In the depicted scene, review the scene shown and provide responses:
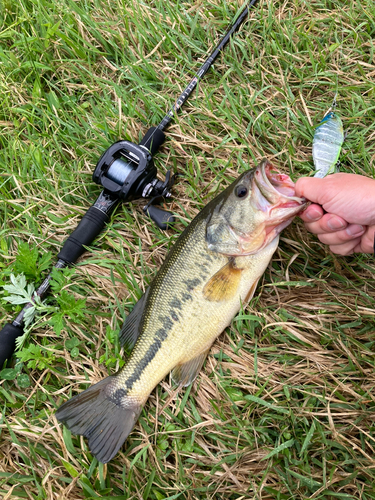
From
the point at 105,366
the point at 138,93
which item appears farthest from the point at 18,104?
the point at 105,366

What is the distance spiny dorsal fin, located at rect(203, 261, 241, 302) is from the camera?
2795 millimetres

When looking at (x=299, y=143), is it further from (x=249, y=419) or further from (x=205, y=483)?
(x=205, y=483)

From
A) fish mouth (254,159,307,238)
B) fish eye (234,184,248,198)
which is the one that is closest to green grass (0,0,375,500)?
fish mouth (254,159,307,238)

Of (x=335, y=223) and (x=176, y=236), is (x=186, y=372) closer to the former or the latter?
(x=176, y=236)

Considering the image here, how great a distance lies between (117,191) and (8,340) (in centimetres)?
160

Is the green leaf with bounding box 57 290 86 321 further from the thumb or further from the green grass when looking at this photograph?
the thumb

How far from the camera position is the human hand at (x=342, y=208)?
252cm

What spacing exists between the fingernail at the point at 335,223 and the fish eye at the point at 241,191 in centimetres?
64

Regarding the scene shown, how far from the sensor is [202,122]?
360cm

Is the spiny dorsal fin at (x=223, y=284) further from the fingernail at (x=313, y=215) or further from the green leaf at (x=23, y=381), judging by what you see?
the green leaf at (x=23, y=381)

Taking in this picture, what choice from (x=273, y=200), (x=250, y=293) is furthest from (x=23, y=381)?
(x=273, y=200)

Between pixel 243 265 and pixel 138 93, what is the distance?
2.16 m

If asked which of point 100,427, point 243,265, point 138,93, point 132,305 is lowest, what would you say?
point 100,427

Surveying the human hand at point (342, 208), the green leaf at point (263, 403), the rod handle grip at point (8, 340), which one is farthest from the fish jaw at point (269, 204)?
the rod handle grip at point (8, 340)
